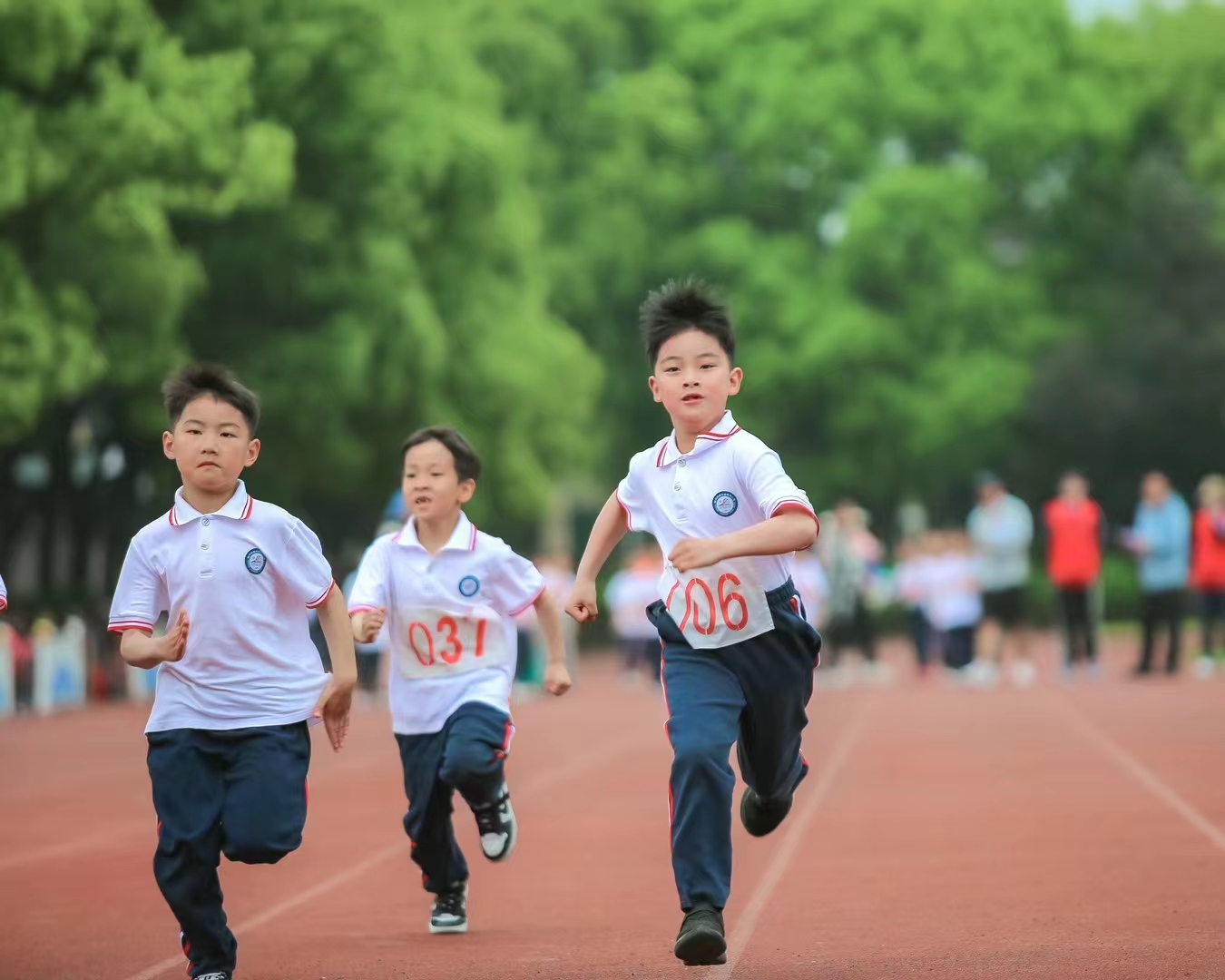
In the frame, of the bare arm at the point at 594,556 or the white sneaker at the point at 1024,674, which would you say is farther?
the white sneaker at the point at 1024,674

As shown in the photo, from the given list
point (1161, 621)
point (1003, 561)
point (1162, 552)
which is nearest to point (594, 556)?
point (1162, 552)

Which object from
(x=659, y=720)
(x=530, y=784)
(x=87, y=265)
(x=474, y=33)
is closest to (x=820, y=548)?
(x=659, y=720)

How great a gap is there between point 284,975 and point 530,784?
7718 millimetres

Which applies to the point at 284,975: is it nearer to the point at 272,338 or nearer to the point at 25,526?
the point at 272,338

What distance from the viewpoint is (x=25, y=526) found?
121 feet

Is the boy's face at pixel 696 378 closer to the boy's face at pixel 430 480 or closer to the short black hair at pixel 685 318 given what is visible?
the short black hair at pixel 685 318

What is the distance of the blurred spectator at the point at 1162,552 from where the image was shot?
2305cm

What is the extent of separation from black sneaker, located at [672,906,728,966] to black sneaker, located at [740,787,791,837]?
0.98 meters

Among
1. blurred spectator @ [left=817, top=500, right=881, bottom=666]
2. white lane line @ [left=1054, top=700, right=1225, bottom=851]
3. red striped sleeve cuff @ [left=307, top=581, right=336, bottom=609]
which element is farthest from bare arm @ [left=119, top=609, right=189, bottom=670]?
blurred spectator @ [left=817, top=500, right=881, bottom=666]

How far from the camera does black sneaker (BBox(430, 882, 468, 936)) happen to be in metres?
8.34

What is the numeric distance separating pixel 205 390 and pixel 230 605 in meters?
0.66

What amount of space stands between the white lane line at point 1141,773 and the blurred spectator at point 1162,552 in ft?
10.3

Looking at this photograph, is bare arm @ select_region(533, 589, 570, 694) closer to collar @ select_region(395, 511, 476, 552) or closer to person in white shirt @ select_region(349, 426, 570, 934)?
person in white shirt @ select_region(349, 426, 570, 934)

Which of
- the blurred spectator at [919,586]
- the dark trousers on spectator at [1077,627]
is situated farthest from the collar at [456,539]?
the blurred spectator at [919,586]
